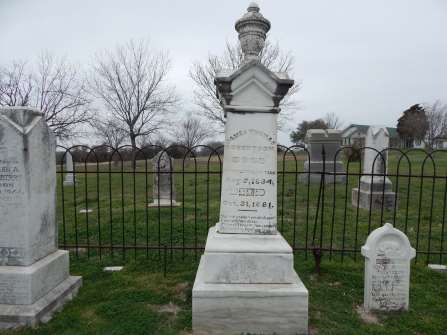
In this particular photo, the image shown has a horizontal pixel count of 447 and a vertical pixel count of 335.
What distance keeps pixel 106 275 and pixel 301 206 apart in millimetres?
5271

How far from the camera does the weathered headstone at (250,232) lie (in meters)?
2.69

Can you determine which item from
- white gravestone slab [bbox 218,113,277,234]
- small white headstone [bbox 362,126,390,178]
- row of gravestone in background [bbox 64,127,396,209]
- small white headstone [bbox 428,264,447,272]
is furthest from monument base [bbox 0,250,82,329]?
small white headstone [bbox 362,126,390,178]

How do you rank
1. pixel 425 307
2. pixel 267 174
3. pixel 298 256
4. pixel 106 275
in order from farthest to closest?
1. pixel 298 256
2. pixel 106 275
3. pixel 425 307
4. pixel 267 174

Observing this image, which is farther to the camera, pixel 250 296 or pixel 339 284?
pixel 339 284

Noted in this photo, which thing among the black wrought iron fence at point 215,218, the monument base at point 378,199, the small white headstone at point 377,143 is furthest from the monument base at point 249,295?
the small white headstone at point 377,143

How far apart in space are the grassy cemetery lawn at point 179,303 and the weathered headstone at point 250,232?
1.23 feet

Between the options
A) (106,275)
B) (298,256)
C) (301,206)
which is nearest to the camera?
(106,275)

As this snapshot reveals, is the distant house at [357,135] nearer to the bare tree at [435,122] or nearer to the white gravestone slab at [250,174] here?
the bare tree at [435,122]

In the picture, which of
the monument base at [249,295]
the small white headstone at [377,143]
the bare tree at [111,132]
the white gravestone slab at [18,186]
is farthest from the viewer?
the bare tree at [111,132]

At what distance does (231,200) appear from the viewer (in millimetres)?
2928

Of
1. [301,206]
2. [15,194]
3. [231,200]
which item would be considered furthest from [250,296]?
[301,206]

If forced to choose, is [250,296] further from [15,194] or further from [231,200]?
[15,194]

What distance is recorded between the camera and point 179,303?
3.21 metres

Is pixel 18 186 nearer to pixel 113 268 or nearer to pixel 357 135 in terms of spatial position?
pixel 113 268
